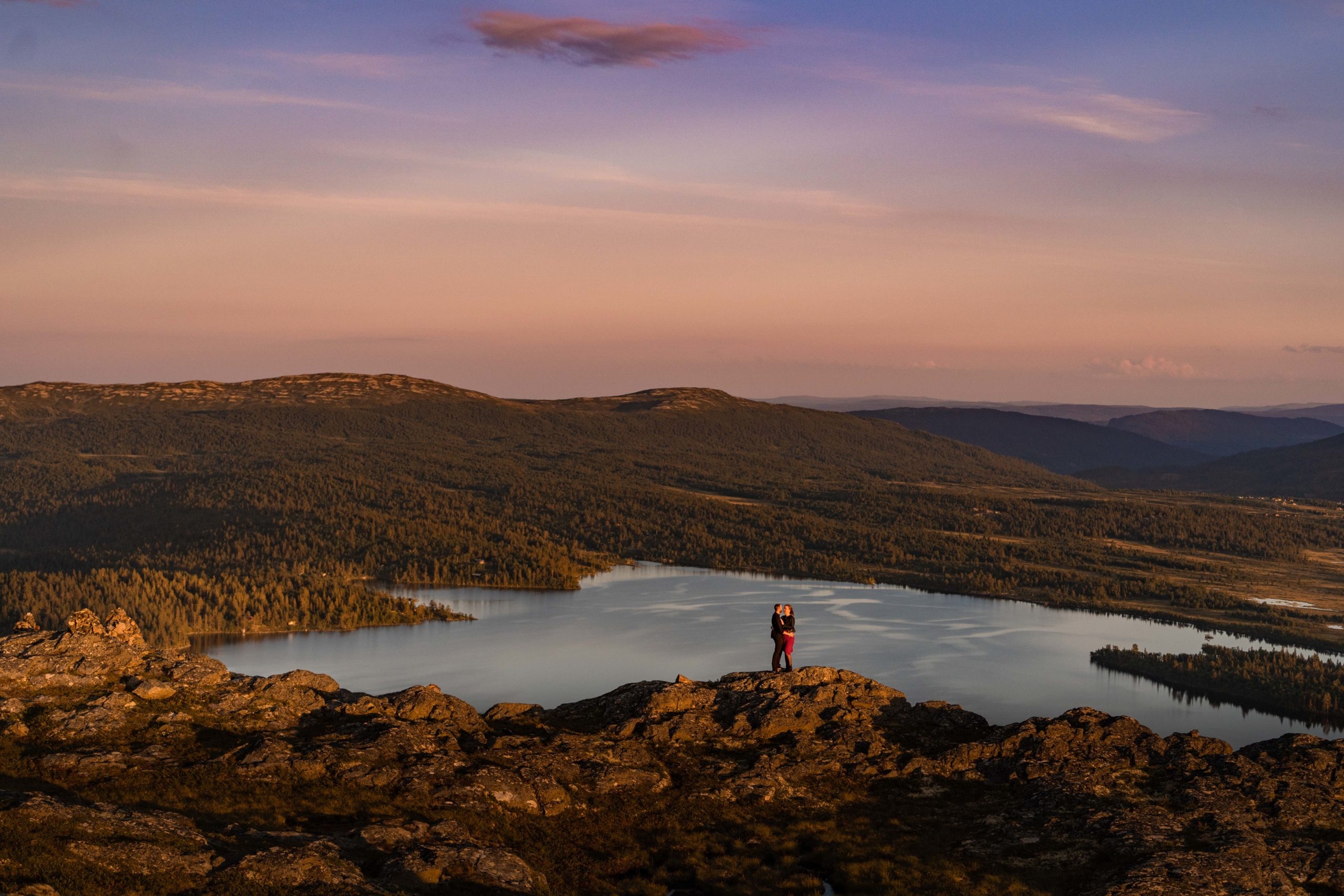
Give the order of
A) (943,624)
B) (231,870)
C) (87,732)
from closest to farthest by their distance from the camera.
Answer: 1. (231,870)
2. (87,732)
3. (943,624)

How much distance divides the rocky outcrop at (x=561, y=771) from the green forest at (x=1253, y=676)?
108530 mm

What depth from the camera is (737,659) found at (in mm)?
159250

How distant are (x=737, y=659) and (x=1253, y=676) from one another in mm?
68167

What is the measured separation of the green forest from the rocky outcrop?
109 m

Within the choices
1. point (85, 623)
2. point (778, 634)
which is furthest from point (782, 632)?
point (85, 623)

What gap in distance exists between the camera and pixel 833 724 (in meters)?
49.9

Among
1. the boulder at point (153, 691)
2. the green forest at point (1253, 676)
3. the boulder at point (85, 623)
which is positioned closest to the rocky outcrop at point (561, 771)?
the boulder at point (153, 691)

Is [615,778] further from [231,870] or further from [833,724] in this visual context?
[231,870]

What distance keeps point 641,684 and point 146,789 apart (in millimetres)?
23104

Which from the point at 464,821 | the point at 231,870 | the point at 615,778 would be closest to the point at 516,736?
the point at 615,778

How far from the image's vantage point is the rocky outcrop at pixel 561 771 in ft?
105

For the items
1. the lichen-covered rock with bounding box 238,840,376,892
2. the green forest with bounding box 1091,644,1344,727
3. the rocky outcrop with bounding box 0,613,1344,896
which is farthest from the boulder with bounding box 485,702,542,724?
the green forest with bounding box 1091,644,1344,727

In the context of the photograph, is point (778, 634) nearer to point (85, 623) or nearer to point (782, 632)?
point (782, 632)

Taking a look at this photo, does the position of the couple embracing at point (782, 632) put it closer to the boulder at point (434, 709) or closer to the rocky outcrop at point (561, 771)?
the rocky outcrop at point (561, 771)
